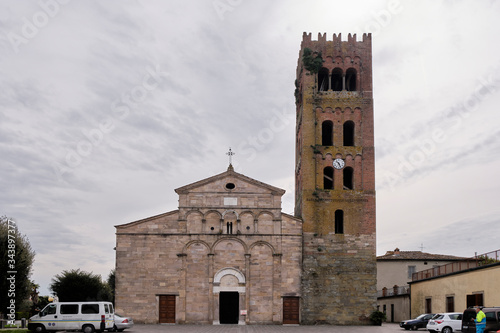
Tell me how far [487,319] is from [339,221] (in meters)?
18.6

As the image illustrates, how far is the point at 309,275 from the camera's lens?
42.7 m

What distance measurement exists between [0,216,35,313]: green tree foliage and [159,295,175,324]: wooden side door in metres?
9.32

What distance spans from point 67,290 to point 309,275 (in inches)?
1003

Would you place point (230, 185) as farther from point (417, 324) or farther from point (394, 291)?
point (394, 291)

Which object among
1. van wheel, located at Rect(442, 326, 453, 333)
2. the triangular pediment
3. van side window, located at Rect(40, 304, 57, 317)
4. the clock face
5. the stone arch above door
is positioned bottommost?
van wheel, located at Rect(442, 326, 453, 333)

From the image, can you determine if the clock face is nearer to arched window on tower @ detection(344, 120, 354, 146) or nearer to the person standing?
arched window on tower @ detection(344, 120, 354, 146)

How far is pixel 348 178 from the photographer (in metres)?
46.5

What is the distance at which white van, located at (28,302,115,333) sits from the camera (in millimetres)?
31078

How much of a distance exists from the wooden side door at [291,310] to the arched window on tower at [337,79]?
16981 millimetres

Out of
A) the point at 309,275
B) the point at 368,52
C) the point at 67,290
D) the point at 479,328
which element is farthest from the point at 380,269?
the point at 479,328

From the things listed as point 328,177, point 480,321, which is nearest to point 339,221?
point 328,177

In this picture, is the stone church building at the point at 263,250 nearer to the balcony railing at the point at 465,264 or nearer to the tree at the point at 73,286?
the balcony railing at the point at 465,264

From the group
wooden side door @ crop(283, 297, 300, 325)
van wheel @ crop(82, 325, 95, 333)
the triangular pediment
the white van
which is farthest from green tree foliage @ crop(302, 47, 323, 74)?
van wheel @ crop(82, 325, 95, 333)

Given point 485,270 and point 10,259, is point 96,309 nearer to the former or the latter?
point 10,259
